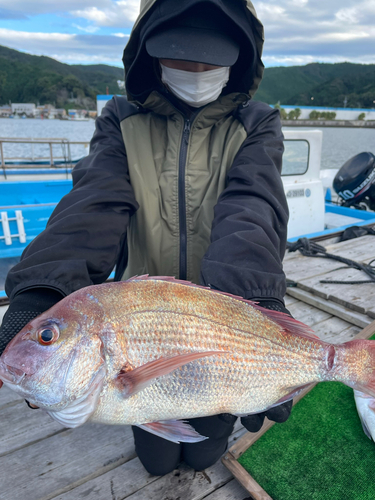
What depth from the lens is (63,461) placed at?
6.54 feet

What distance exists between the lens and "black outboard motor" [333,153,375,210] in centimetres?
771

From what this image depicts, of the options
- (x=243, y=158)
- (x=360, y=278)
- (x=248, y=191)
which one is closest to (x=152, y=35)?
(x=243, y=158)

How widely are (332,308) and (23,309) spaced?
3139 mm

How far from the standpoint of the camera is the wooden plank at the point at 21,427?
2.10 metres

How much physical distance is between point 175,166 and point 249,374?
1342mm

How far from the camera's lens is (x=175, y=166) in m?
2.14

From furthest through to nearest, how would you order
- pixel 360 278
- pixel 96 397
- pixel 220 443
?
pixel 360 278, pixel 220 443, pixel 96 397

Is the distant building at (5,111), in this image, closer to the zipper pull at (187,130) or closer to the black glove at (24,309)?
the zipper pull at (187,130)

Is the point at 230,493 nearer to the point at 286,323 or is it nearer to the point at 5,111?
the point at 286,323

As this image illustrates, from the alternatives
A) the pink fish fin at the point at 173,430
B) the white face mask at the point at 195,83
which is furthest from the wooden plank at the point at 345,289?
the pink fish fin at the point at 173,430

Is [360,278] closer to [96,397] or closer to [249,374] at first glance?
[249,374]

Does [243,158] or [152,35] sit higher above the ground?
[152,35]

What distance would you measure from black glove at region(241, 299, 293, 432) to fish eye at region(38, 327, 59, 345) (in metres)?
0.88

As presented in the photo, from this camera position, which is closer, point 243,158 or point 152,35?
point 152,35
